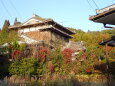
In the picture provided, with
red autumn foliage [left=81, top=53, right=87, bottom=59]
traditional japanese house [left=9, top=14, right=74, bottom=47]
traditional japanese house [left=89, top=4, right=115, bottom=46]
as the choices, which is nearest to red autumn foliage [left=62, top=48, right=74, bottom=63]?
red autumn foliage [left=81, top=53, right=87, bottom=59]

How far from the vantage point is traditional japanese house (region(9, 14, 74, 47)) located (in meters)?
24.3

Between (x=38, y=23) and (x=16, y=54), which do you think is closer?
(x=16, y=54)

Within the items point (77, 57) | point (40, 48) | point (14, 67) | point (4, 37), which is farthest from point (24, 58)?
point (4, 37)

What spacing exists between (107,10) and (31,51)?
13.3 meters

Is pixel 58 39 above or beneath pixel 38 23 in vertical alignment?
beneath

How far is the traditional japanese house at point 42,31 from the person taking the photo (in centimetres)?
2433

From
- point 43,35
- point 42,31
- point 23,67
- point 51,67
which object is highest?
point 42,31

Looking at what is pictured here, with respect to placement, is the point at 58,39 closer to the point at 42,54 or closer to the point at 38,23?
the point at 38,23

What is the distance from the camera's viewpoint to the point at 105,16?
8.16 meters

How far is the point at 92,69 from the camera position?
19328 millimetres

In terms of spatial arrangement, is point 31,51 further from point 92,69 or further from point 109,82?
point 109,82

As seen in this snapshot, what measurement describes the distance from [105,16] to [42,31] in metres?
17.5

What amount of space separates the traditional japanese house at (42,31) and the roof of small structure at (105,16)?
14913 millimetres

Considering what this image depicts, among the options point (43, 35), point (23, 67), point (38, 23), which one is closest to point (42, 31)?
point (43, 35)
